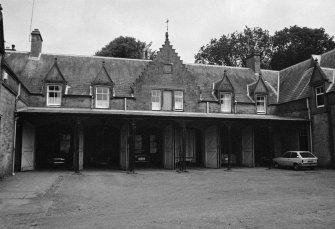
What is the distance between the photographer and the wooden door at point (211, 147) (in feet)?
82.2

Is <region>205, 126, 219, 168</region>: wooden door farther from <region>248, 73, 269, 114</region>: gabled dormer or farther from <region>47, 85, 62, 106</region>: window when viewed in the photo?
<region>47, 85, 62, 106</region>: window

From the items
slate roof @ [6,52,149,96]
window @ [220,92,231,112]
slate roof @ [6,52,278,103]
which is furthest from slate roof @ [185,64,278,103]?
slate roof @ [6,52,149,96]

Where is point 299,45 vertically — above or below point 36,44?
above

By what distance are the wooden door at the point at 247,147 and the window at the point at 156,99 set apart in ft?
24.9

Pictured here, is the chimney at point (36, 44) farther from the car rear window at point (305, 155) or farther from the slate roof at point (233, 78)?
the car rear window at point (305, 155)

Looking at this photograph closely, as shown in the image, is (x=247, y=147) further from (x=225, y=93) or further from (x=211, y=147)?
(x=225, y=93)

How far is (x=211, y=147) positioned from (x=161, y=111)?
489cm

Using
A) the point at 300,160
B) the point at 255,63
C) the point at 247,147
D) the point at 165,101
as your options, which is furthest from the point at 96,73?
the point at 300,160

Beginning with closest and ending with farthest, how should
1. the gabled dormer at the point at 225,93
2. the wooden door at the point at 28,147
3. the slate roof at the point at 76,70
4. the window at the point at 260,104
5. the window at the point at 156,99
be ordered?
the wooden door at the point at 28,147
the slate roof at the point at 76,70
the window at the point at 156,99
the gabled dormer at the point at 225,93
the window at the point at 260,104

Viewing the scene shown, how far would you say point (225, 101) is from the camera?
28141 millimetres

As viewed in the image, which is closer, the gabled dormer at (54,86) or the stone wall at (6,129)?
the stone wall at (6,129)

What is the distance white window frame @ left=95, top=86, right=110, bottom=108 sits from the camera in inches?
994

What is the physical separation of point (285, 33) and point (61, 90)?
1331 inches

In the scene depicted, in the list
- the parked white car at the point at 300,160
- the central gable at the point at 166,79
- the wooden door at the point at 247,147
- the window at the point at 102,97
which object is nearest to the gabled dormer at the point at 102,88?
the window at the point at 102,97
